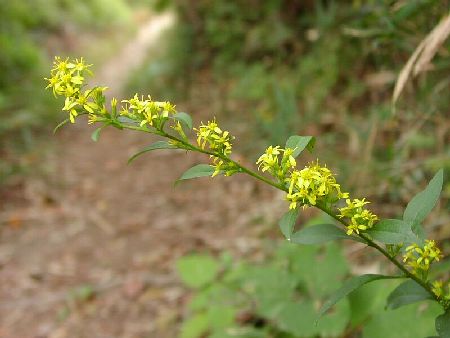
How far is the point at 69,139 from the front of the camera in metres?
6.34

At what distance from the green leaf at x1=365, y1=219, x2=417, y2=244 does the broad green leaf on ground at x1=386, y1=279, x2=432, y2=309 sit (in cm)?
19

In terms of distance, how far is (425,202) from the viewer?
1.03 m

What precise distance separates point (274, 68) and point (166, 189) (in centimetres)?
178

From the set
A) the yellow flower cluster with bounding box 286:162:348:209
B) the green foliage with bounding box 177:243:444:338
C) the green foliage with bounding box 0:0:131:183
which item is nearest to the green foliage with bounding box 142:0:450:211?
the green foliage with bounding box 177:243:444:338

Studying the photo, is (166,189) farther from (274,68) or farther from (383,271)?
(383,271)

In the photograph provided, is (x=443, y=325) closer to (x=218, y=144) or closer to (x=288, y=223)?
(x=288, y=223)

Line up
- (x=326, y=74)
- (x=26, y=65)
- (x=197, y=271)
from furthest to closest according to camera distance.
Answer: (x=26, y=65)
(x=326, y=74)
(x=197, y=271)

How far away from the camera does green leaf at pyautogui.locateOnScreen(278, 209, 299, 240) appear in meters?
0.99

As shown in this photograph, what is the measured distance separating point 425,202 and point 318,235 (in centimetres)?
21

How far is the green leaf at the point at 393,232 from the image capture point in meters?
0.98

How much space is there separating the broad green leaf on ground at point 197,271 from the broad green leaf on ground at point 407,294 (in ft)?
4.35

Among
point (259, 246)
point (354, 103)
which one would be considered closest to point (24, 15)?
point (354, 103)

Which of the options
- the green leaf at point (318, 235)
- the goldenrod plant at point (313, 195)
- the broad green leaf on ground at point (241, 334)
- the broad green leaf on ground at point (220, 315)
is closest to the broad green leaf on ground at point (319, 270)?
the broad green leaf on ground at point (241, 334)

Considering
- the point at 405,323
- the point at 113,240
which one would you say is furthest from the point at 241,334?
the point at 113,240
